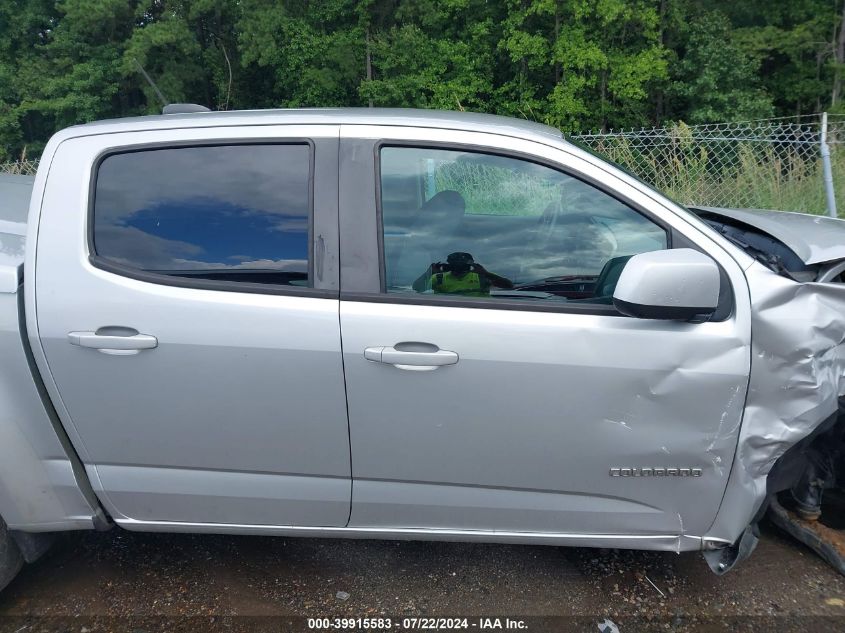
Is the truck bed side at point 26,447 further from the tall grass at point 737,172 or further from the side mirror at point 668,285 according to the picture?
the tall grass at point 737,172

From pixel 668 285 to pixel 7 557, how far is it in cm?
264

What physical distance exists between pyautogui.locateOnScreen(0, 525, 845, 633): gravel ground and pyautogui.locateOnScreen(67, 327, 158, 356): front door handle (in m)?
1.12

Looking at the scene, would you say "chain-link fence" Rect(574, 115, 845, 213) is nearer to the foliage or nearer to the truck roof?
the truck roof

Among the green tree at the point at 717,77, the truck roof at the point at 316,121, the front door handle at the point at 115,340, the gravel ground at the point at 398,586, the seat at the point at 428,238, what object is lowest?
the gravel ground at the point at 398,586

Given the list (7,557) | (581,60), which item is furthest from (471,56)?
(7,557)

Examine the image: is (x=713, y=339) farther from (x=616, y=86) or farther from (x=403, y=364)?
(x=616, y=86)

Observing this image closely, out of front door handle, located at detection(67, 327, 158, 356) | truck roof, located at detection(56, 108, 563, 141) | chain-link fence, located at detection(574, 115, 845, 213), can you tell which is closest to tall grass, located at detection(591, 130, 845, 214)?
chain-link fence, located at detection(574, 115, 845, 213)

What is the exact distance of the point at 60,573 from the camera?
9.13 feet

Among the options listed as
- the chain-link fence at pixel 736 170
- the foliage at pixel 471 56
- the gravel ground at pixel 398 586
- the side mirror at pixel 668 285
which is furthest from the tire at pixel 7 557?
the foliage at pixel 471 56

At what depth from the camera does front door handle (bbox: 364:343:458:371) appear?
6.98 feet

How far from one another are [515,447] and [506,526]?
1.12ft

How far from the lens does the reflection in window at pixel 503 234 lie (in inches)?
89.0

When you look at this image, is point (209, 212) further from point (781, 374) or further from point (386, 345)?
point (781, 374)

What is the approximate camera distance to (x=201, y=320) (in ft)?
7.16
